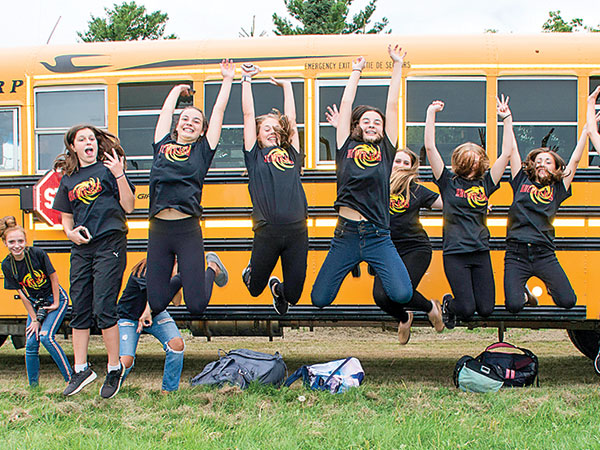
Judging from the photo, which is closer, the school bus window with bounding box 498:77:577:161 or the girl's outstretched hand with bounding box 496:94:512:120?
the girl's outstretched hand with bounding box 496:94:512:120

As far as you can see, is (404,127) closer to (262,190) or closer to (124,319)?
(262,190)

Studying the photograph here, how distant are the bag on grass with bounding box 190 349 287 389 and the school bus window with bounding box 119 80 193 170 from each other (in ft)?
6.73

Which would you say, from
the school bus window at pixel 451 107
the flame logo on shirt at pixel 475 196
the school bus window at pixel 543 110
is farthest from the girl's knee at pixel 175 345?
the school bus window at pixel 543 110

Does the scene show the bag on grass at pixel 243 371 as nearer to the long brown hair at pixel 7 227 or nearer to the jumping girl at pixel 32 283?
the jumping girl at pixel 32 283

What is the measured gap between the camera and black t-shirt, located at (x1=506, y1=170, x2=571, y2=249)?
502 cm

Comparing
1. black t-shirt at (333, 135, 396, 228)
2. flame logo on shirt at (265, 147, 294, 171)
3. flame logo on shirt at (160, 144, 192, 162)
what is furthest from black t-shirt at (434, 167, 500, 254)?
flame logo on shirt at (160, 144, 192, 162)

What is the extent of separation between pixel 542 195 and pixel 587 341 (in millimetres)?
2698

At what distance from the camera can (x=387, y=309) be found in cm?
501

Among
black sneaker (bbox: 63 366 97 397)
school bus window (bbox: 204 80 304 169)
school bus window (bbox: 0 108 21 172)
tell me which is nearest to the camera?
black sneaker (bbox: 63 366 97 397)

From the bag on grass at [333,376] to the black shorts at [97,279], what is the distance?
149 cm

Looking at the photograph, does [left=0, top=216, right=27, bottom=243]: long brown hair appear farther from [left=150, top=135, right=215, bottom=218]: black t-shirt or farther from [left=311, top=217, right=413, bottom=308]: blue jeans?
[left=311, top=217, right=413, bottom=308]: blue jeans

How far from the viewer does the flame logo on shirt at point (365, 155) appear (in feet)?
15.4

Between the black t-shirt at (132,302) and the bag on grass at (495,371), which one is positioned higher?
the black t-shirt at (132,302)

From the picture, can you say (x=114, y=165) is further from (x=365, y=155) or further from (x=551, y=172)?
(x=551, y=172)
